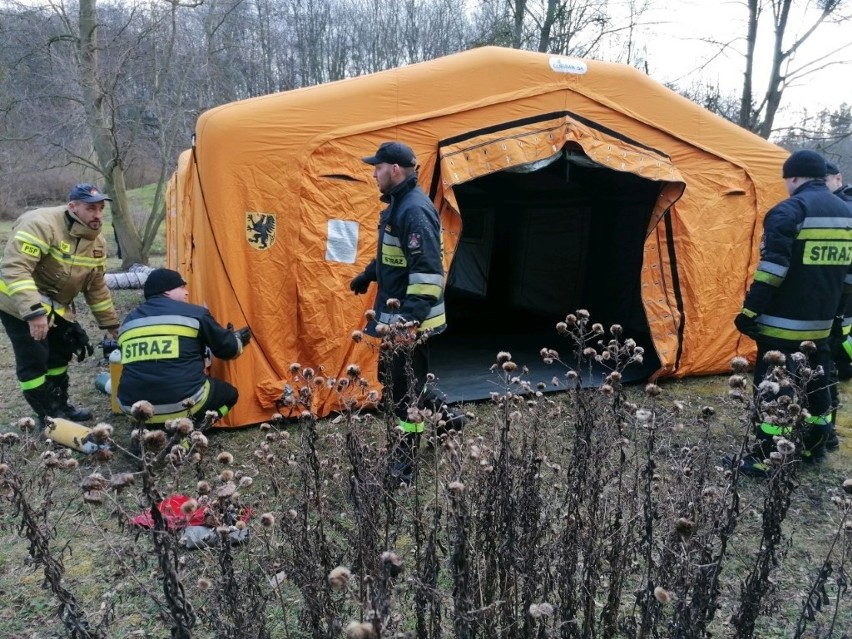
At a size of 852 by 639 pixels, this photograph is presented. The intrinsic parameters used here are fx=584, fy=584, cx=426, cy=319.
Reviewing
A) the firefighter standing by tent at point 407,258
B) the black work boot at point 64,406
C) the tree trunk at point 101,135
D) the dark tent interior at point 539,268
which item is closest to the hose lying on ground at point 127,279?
the tree trunk at point 101,135

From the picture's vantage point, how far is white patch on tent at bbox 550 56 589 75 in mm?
5078

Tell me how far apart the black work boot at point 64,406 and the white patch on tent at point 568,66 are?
4887 mm

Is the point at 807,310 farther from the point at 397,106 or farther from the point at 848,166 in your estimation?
the point at 848,166

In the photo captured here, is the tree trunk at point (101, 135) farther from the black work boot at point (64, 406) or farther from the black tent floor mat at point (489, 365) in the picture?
the black tent floor mat at point (489, 365)

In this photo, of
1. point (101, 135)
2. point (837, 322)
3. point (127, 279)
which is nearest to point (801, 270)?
point (837, 322)

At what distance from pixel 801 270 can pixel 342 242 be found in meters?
3.29

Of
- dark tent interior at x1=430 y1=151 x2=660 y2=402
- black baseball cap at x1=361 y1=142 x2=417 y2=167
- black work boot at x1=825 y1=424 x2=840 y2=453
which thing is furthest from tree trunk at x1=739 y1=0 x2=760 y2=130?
black baseball cap at x1=361 y1=142 x2=417 y2=167

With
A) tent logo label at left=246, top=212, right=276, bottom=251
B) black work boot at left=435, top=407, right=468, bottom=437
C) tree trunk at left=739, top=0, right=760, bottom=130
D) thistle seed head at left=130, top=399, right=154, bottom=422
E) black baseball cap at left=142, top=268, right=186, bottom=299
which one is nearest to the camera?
thistle seed head at left=130, top=399, right=154, bottom=422

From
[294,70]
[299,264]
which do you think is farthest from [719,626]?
[294,70]

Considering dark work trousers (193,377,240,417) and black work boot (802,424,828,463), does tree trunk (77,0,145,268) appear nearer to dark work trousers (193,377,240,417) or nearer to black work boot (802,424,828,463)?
dark work trousers (193,377,240,417)

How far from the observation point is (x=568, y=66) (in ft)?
16.8

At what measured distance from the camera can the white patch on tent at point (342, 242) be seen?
15.6 feet

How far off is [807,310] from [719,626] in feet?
7.16

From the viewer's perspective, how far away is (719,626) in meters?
2.60
